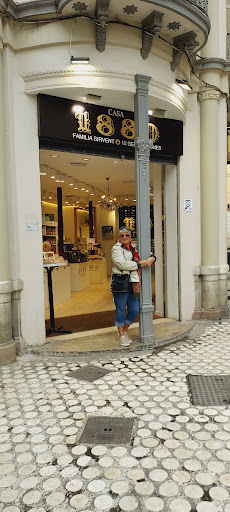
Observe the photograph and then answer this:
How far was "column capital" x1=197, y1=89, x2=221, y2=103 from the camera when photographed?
6551 millimetres

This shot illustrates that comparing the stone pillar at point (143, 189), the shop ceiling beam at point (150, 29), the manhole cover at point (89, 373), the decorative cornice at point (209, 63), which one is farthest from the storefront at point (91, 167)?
the manhole cover at point (89, 373)

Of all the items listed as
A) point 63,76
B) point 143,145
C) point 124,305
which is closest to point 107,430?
point 124,305

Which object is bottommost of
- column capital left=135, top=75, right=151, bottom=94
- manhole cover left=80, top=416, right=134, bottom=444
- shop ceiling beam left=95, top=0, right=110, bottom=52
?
manhole cover left=80, top=416, right=134, bottom=444

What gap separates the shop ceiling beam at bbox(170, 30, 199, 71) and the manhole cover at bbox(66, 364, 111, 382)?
4.79 meters

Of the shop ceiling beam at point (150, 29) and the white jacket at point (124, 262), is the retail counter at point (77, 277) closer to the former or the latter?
the white jacket at point (124, 262)

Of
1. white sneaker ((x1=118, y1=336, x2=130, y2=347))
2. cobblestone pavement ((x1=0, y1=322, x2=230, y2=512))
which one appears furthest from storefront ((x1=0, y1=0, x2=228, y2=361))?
cobblestone pavement ((x1=0, y1=322, x2=230, y2=512))

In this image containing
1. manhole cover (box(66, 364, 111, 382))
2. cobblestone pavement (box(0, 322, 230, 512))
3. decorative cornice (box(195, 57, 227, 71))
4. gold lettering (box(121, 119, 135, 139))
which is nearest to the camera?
cobblestone pavement (box(0, 322, 230, 512))

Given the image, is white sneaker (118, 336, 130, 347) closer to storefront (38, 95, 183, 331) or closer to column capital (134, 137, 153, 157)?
storefront (38, 95, 183, 331)

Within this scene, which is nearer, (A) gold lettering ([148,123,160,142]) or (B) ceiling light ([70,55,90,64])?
(B) ceiling light ([70,55,90,64])

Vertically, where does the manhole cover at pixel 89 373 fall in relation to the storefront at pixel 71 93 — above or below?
below

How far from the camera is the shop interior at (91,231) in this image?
7441 mm

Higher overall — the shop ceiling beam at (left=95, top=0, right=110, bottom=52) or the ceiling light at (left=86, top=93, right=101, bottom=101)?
the shop ceiling beam at (left=95, top=0, right=110, bottom=52)

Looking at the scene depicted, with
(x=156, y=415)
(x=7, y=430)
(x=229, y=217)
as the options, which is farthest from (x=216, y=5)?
(x=229, y=217)

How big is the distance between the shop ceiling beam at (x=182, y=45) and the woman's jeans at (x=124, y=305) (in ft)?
12.0
